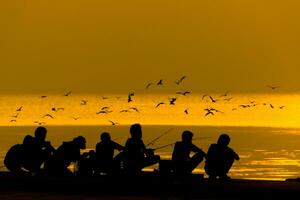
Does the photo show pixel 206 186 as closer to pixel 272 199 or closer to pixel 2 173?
pixel 272 199

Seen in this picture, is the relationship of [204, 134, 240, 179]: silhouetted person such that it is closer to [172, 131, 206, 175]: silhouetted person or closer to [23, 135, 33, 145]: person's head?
[172, 131, 206, 175]: silhouetted person

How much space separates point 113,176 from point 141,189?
4.00ft

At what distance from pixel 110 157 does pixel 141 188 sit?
2524mm

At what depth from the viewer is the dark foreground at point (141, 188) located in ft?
73.9

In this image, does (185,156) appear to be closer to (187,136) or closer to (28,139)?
(187,136)

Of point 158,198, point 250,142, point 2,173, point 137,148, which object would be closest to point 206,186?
point 158,198

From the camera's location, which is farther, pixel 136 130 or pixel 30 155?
pixel 30 155

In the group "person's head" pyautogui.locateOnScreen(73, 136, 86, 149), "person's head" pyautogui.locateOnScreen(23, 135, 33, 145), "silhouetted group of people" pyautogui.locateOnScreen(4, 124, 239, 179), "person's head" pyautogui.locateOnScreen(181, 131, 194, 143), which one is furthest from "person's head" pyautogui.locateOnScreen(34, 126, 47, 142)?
"person's head" pyautogui.locateOnScreen(181, 131, 194, 143)

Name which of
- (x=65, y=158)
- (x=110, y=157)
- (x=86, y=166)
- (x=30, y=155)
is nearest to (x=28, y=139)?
(x=30, y=155)

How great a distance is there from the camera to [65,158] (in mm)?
25812

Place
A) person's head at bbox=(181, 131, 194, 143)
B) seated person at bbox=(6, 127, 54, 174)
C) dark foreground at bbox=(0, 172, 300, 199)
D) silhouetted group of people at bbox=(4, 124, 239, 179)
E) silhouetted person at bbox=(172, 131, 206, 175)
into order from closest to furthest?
dark foreground at bbox=(0, 172, 300, 199)
silhouetted person at bbox=(172, 131, 206, 175)
person's head at bbox=(181, 131, 194, 143)
silhouetted group of people at bbox=(4, 124, 239, 179)
seated person at bbox=(6, 127, 54, 174)

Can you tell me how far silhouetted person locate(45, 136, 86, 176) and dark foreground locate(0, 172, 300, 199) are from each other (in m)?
1.15

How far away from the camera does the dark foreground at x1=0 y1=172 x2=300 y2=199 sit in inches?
886

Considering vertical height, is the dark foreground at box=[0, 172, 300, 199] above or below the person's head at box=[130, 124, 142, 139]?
below
